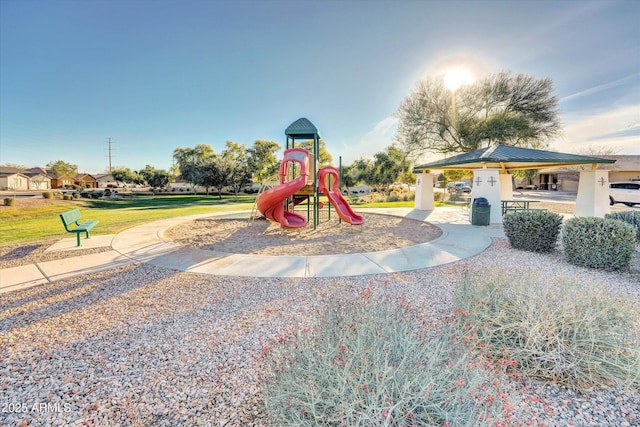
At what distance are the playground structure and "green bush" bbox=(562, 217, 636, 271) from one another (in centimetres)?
607

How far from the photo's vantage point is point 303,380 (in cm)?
195

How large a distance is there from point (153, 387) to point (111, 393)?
0.34 m

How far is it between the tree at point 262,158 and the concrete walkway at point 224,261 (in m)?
39.1

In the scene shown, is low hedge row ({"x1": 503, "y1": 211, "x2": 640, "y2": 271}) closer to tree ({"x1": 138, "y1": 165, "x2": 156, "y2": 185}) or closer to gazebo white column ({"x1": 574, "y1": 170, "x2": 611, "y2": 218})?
gazebo white column ({"x1": 574, "y1": 170, "x2": 611, "y2": 218})

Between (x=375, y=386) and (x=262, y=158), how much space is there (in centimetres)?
4732

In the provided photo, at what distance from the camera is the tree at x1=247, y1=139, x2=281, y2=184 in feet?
152

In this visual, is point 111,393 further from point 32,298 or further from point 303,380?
point 32,298

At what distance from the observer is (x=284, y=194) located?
9.10 metres

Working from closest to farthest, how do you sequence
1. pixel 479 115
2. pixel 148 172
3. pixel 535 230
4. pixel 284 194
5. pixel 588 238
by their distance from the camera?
pixel 588 238 → pixel 535 230 → pixel 284 194 → pixel 479 115 → pixel 148 172

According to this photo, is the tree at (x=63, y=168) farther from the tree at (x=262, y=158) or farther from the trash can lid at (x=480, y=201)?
the trash can lid at (x=480, y=201)

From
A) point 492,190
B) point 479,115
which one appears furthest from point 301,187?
point 479,115

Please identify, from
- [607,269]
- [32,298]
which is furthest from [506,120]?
[32,298]

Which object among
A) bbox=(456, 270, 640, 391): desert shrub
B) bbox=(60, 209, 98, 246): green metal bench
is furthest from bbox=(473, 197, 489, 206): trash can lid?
bbox=(60, 209, 98, 246): green metal bench

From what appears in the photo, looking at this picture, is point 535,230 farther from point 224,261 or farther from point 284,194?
point 224,261
